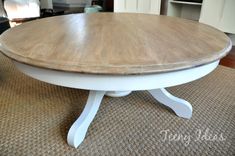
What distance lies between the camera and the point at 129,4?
274cm

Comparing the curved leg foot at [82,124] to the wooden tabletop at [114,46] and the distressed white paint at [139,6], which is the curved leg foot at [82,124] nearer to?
the wooden tabletop at [114,46]

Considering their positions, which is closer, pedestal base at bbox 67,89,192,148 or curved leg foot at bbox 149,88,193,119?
pedestal base at bbox 67,89,192,148

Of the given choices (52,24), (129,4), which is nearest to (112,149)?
(52,24)

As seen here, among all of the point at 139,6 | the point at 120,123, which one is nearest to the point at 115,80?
the point at 120,123

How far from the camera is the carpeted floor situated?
893 millimetres

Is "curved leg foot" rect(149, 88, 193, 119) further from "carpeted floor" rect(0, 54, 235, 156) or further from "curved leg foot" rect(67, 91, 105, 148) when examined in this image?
"curved leg foot" rect(67, 91, 105, 148)

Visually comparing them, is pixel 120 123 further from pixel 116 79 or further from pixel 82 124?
pixel 116 79

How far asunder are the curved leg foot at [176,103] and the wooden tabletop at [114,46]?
1.01 feet

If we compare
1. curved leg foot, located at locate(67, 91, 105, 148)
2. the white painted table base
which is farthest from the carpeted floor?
the white painted table base

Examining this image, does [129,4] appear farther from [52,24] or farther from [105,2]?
[52,24]

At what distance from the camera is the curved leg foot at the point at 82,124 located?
2.88 feet

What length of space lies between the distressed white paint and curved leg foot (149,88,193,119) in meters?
Answer: 1.68

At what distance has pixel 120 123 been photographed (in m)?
1.05

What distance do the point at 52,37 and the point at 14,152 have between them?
49 cm
